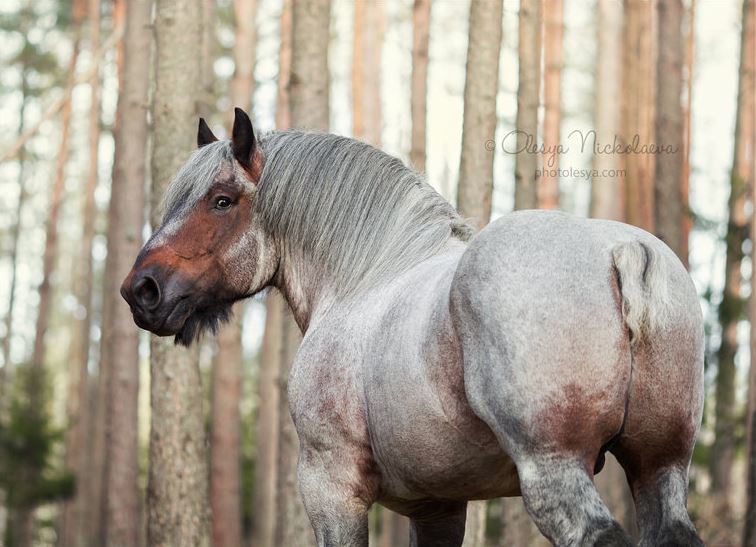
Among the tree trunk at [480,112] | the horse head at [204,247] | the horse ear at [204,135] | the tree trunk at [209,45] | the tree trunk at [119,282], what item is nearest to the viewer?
the horse head at [204,247]

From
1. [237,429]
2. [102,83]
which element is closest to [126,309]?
[237,429]

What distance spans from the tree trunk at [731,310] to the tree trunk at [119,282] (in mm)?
8413

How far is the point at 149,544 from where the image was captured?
7.88m

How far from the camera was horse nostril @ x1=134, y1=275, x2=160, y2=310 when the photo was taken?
5.10 metres

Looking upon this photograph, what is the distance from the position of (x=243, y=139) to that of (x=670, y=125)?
30.0ft

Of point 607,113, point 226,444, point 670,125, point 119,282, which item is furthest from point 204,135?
point 607,113

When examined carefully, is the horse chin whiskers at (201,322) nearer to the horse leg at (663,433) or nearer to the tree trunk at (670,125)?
the horse leg at (663,433)

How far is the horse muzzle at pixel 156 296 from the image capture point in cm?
511

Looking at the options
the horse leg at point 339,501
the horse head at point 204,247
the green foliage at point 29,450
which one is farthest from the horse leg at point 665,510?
the green foliage at point 29,450

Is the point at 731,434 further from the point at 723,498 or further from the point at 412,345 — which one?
the point at 412,345

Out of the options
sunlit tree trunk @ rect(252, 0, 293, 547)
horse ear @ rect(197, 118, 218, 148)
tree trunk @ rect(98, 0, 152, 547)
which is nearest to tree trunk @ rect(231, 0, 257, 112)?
sunlit tree trunk @ rect(252, 0, 293, 547)

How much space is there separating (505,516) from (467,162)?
4.00 metres

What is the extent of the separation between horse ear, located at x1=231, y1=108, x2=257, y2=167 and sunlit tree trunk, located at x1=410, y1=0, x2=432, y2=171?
931 centimetres

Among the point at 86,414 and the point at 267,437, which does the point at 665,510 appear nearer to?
the point at 267,437
